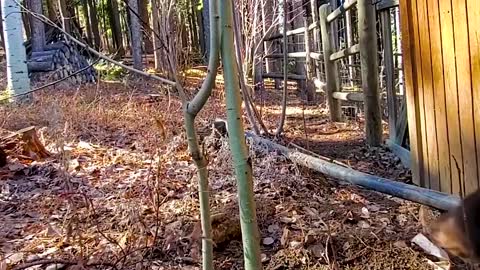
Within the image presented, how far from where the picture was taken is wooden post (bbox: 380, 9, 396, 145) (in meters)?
4.34

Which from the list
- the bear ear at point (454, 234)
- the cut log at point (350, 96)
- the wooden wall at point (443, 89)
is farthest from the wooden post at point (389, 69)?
the bear ear at point (454, 234)

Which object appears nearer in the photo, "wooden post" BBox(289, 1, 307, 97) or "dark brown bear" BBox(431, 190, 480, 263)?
"dark brown bear" BBox(431, 190, 480, 263)

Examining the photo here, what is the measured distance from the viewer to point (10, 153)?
4.61m

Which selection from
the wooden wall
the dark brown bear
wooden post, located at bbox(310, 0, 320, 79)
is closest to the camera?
the dark brown bear

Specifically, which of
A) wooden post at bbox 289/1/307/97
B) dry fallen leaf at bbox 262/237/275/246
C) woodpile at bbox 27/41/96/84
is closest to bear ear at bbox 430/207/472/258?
dry fallen leaf at bbox 262/237/275/246

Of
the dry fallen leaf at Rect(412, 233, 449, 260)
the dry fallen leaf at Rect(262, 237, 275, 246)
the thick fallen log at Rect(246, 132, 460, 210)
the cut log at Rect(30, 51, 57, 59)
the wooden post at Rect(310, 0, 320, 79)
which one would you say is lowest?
the dry fallen leaf at Rect(412, 233, 449, 260)

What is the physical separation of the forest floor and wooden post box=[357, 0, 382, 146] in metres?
0.19

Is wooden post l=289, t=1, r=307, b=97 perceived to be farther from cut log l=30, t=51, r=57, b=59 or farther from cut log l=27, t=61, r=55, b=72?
cut log l=30, t=51, r=57, b=59

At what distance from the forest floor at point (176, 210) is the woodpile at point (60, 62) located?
285 inches

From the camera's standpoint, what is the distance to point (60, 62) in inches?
505

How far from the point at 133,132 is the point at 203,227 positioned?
399 cm

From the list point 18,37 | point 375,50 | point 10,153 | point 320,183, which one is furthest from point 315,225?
point 18,37

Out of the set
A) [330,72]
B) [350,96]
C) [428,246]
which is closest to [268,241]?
[428,246]

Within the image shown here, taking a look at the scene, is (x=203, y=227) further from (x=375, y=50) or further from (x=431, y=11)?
(x=375, y=50)
